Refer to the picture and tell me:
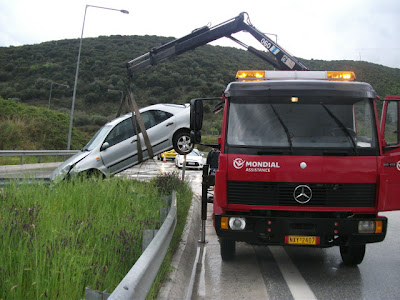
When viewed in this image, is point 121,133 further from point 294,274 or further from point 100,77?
point 100,77

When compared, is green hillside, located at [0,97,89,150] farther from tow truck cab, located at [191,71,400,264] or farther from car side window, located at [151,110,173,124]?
tow truck cab, located at [191,71,400,264]

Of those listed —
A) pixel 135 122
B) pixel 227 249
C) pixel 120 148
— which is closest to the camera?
pixel 227 249

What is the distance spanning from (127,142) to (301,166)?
8.72 meters

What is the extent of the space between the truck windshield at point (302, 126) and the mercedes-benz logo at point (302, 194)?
0.43 metres

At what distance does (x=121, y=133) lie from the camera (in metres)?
13.8

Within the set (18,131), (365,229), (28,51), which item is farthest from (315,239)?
(28,51)

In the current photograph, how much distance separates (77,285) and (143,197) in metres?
4.48

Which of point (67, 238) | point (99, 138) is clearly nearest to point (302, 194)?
point (67, 238)

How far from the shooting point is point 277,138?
594 centimetres

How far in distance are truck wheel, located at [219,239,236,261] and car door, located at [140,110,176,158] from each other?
7.41 m

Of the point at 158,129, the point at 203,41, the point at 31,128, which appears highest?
the point at 203,41

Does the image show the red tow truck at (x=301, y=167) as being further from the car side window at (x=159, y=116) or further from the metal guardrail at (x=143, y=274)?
the car side window at (x=159, y=116)

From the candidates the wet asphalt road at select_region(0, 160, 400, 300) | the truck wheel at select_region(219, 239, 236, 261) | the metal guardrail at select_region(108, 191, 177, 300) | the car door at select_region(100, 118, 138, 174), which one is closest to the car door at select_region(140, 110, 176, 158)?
the car door at select_region(100, 118, 138, 174)

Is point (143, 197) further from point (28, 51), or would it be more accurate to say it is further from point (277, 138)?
point (28, 51)
